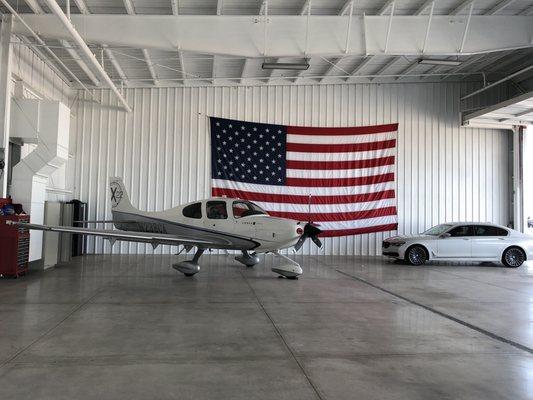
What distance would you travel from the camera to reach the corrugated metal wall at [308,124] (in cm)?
1576

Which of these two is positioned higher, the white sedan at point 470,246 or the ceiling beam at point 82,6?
the ceiling beam at point 82,6

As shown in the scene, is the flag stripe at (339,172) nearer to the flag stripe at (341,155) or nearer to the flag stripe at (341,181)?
the flag stripe at (341,181)

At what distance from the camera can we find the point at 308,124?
53.1 ft

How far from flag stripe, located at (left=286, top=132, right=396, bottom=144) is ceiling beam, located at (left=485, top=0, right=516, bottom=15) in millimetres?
5701

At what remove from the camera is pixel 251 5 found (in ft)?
34.7

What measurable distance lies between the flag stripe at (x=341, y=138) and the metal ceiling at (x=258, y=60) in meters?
2.13

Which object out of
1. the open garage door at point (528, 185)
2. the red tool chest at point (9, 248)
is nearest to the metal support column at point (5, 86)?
the red tool chest at point (9, 248)

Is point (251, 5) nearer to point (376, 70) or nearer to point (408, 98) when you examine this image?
point (376, 70)

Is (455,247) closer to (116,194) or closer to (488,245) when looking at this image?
(488,245)

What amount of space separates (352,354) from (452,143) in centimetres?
1423

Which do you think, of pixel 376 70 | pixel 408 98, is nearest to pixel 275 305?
pixel 376 70

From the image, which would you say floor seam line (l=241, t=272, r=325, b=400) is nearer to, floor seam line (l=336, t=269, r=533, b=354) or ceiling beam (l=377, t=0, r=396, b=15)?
floor seam line (l=336, t=269, r=533, b=354)

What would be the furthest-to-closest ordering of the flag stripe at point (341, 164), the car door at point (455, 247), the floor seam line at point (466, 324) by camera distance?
the flag stripe at point (341, 164), the car door at point (455, 247), the floor seam line at point (466, 324)

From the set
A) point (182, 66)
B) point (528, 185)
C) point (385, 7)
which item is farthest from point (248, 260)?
point (528, 185)
